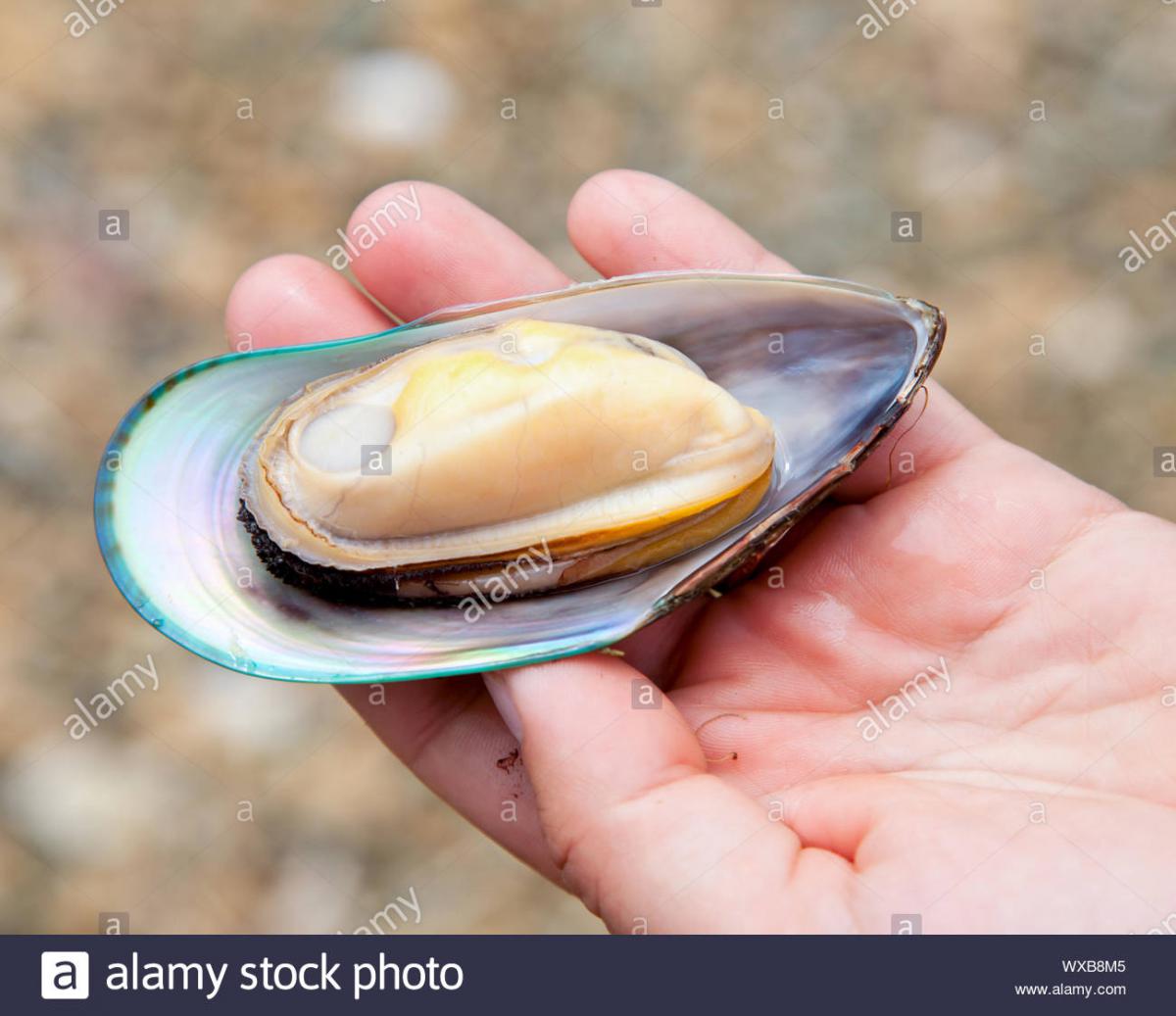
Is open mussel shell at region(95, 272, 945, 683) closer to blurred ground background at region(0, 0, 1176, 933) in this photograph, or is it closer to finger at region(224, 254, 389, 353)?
finger at region(224, 254, 389, 353)

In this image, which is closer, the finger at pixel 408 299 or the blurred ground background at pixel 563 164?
the finger at pixel 408 299

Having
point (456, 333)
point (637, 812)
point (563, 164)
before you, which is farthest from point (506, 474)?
point (563, 164)

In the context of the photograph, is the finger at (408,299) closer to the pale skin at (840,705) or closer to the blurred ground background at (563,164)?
the pale skin at (840,705)

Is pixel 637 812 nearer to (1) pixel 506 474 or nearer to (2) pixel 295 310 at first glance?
(1) pixel 506 474

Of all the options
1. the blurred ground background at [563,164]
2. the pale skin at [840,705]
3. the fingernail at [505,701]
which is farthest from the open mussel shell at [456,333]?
the blurred ground background at [563,164]

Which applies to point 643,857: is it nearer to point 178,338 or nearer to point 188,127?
point 178,338

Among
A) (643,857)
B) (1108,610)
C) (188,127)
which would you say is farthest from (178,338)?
(1108,610)
